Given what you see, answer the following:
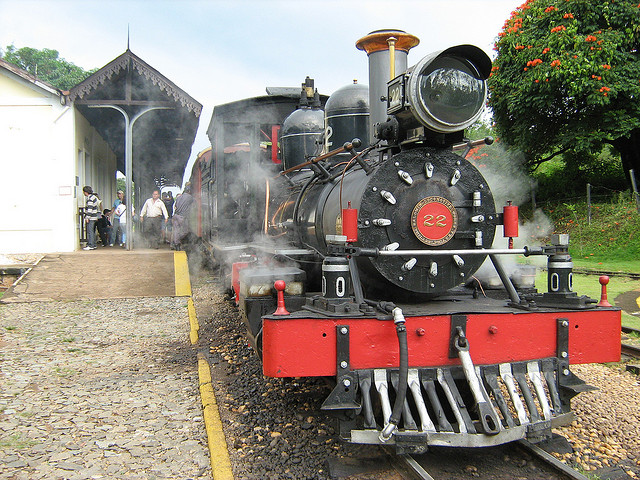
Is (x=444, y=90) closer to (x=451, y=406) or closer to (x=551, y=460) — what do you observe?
(x=451, y=406)

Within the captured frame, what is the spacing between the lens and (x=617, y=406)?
374 centimetres

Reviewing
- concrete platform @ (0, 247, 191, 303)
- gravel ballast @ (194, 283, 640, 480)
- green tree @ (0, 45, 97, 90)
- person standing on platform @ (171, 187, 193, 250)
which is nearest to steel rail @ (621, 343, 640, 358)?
gravel ballast @ (194, 283, 640, 480)

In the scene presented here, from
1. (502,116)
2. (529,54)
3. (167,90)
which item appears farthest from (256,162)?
(502,116)

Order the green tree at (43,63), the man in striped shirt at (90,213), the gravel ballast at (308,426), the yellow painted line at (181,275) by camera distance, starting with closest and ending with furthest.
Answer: the gravel ballast at (308,426) → the yellow painted line at (181,275) → the man in striped shirt at (90,213) → the green tree at (43,63)

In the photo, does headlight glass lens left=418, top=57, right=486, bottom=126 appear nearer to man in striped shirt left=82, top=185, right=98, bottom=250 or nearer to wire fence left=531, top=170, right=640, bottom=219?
man in striped shirt left=82, top=185, right=98, bottom=250

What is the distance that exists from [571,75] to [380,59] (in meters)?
10.2

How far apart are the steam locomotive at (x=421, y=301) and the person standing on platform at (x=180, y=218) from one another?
717 centimetres

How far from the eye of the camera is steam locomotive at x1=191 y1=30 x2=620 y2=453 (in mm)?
2807

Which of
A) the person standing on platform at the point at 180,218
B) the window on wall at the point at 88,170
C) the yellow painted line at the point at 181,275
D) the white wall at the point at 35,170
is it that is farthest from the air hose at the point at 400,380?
the window on wall at the point at 88,170

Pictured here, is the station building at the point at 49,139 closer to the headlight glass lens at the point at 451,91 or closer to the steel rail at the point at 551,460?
the headlight glass lens at the point at 451,91

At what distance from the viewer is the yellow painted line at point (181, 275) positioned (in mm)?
8099

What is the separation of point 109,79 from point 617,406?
1020 centimetres

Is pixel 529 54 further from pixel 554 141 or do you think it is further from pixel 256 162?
pixel 256 162

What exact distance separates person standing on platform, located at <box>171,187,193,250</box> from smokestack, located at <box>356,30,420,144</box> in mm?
7556
